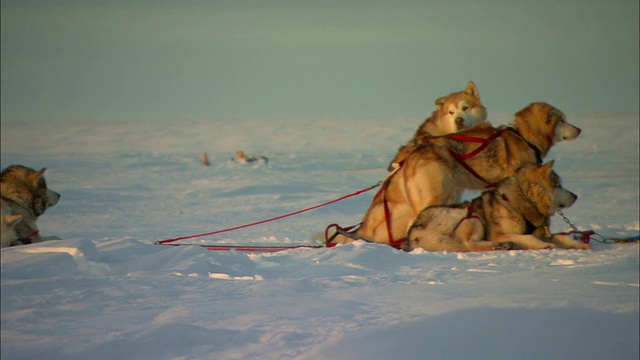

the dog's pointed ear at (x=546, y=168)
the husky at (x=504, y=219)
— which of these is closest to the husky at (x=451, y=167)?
the husky at (x=504, y=219)

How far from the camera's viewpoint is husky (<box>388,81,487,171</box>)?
1011cm

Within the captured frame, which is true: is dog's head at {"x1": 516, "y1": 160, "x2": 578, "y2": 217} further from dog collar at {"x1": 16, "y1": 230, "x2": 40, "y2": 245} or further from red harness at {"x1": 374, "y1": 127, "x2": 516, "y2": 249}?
dog collar at {"x1": 16, "y1": 230, "x2": 40, "y2": 245}

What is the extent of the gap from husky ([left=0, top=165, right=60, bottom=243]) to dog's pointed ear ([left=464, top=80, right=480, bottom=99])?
4.21m

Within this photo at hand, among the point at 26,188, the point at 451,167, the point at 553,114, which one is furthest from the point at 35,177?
the point at 553,114

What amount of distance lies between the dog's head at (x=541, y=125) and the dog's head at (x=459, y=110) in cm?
53

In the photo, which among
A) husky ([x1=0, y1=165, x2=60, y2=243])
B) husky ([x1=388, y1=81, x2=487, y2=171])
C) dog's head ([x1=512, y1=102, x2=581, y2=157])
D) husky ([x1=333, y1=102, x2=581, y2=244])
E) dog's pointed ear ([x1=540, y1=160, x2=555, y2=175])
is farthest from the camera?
husky ([x1=388, y1=81, x2=487, y2=171])

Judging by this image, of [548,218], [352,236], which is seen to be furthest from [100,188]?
[548,218]

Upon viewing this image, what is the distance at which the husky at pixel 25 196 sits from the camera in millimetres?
8906

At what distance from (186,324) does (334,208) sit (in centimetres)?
921

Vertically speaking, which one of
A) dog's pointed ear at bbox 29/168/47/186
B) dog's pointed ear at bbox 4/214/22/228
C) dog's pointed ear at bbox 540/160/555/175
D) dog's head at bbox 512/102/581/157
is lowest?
dog's pointed ear at bbox 4/214/22/228

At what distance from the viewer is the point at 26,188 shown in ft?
29.7

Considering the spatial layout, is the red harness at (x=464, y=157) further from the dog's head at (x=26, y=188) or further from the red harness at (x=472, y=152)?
the dog's head at (x=26, y=188)

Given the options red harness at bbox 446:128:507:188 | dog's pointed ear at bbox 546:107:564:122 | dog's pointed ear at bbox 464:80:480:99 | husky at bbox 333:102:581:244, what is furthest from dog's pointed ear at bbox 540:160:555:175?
dog's pointed ear at bbox 464:80:480:99

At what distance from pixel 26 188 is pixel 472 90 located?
14.6 ft
